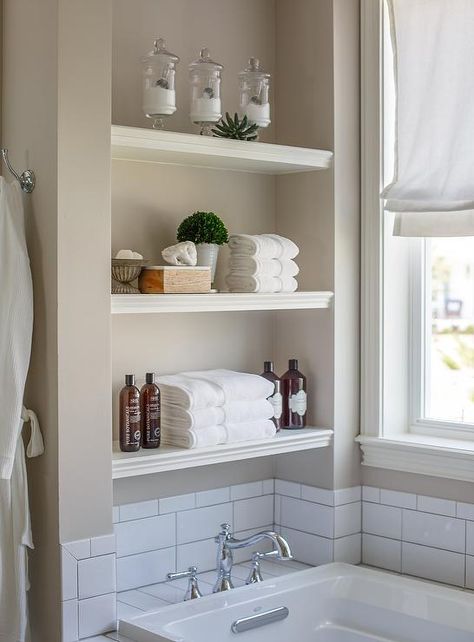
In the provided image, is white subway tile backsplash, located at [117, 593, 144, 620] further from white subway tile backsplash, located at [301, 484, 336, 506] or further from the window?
the window

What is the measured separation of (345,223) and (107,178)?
90 centimetres

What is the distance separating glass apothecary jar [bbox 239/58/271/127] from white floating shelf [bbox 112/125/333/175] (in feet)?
0.30

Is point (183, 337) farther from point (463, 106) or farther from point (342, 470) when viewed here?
point (463, 106)

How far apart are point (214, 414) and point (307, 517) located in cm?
62

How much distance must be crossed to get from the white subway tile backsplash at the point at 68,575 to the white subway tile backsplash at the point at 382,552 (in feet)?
3.54

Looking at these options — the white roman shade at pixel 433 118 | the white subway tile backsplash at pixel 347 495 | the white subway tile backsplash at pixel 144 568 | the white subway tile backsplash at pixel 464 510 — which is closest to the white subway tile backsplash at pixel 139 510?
the white subway tile backsplash at pixel 144 568

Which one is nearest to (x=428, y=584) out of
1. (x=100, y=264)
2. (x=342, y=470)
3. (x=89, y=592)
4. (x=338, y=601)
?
(x=338, y=601)

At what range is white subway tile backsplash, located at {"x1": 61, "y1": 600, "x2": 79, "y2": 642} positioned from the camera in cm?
235

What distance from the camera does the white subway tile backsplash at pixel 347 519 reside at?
2.99 meters

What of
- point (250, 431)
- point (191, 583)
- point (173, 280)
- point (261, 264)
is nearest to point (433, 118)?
point (261, 264)

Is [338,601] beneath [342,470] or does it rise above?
beneath

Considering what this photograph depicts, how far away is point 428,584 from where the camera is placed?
2.74 metres

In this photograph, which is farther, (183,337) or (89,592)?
(183,337)

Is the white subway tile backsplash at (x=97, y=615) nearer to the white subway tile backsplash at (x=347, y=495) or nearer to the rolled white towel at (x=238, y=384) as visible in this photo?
the rolled white towel at (x=238, y=384)
